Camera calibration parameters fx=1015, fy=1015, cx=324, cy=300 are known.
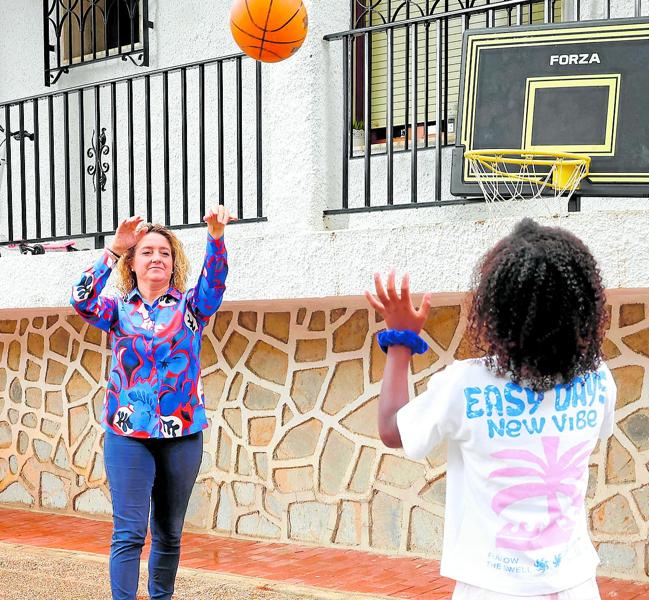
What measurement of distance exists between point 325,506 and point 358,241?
5.99 ft

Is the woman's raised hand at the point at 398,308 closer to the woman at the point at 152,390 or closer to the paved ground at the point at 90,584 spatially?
the woman at the point at 152,390

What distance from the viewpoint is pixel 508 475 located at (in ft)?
6.96

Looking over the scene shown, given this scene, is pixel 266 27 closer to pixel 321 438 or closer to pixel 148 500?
pixel 148 500

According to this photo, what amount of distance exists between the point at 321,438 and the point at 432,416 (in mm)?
4087

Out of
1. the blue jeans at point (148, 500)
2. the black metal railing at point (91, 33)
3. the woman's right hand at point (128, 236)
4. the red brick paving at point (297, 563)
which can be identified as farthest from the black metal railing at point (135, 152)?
the blue jeans at point (148, 500)

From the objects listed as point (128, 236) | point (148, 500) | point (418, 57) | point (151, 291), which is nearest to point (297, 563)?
point (148, 500)

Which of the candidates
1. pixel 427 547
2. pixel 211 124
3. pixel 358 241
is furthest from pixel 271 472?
pixel 211 124

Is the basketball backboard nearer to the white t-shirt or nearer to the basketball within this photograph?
the basketball

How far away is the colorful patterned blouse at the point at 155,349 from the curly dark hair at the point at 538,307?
7.16ft

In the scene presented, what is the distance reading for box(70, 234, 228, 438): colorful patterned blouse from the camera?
410 cm

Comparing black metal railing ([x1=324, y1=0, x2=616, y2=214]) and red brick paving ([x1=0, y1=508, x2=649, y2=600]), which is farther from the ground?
black metal railing ([x1=324, y1=0, x2=616, y2=214])

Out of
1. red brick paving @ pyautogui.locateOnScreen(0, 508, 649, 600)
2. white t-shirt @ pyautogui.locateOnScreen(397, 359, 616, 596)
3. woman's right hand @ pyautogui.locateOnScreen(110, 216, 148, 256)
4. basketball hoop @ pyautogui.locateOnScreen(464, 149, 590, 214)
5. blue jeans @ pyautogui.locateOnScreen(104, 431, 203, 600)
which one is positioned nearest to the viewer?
white t-shirt @ pyautogui.locateOnScreen(397, 359, 616, 596)

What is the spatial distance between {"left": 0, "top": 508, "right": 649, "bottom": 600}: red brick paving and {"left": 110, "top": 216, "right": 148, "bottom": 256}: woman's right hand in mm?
2106

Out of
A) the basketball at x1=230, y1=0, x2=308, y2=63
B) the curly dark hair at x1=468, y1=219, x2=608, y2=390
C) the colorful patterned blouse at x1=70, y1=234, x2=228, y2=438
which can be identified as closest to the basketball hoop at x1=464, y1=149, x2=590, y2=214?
the basketball at x1=230, y1=0, x2=308, y2=63
